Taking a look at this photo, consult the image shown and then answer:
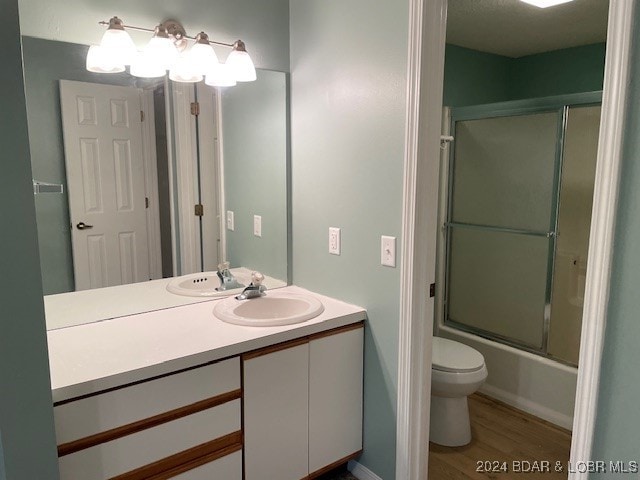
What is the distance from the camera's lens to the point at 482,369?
Answer: 7.75 feet

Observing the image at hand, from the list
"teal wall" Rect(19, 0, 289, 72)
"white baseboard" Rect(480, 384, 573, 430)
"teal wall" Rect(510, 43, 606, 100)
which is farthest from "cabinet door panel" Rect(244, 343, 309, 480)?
"teal wall" Rect(510, 43, 606, 100)

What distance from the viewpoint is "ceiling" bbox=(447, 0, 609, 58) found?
103 inches

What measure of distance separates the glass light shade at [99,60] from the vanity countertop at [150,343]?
3.19ft

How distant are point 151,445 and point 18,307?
643 millimetres

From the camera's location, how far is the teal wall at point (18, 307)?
1036mm

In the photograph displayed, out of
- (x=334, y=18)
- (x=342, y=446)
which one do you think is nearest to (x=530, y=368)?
(x=342, y=446)

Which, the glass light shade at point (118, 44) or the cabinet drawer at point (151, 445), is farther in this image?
the glass light shade at point (118, 44)

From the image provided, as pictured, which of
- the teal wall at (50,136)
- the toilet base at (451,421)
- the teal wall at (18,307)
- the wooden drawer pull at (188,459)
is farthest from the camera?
the toilet base at (451,421)

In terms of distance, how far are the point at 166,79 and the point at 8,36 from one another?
0.98 metres

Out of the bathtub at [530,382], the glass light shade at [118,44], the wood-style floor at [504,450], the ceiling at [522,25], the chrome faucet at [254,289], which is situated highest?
the ceiling at [522,25]

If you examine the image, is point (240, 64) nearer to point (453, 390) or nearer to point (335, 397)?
point (335, 397)

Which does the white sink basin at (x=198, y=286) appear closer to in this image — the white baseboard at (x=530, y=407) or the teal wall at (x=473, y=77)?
the white baseboard at (x=530, y=407)

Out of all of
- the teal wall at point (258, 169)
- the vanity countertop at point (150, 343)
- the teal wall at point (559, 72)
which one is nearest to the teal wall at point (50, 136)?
the vanity countertop at point (150, 343)

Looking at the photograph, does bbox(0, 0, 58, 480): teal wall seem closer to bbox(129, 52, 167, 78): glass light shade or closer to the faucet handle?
bbox(129, 52, 167, 78): glass light shade
